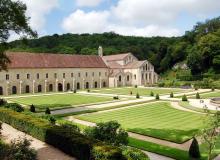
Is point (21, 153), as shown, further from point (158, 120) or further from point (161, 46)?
point (161, 46)

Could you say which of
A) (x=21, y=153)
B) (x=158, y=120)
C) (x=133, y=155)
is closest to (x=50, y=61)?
(x=158, y=120)

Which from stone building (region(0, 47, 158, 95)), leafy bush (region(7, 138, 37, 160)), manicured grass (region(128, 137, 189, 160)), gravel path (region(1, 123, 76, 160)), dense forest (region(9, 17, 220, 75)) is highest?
dense forest (region(9, 17, 220, 75))

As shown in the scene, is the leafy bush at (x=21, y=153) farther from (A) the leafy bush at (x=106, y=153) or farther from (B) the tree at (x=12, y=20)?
(B) the tree at (x=12, y=20)

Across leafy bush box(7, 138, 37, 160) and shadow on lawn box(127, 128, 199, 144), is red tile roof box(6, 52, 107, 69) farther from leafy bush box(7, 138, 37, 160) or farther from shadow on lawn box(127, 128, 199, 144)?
leafy bush box(7, 138, 37, 160)

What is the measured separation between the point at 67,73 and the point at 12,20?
44.1 metres

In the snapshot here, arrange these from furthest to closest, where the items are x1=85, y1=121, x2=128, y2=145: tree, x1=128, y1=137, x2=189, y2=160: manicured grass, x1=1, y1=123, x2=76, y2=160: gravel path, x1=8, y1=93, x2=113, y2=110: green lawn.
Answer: x1=8, y1=93, x2=113, y2=110: green lawn
x1=128, y1=137, x2=189, y2=160: manicured grass
x1=85, y1=121, x2=128, y2=145: tree
x1=1, y1=123, x2=76, y2=160: gravel path

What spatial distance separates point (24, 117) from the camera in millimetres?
19578

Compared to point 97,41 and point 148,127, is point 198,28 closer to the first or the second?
point 97,41

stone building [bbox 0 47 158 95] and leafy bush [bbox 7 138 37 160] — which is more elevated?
stone building [bbox 0 47 158 95]

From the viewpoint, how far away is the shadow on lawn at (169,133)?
711 inches

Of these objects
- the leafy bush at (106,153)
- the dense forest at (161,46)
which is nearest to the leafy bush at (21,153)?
the leafy bush at (106,153)

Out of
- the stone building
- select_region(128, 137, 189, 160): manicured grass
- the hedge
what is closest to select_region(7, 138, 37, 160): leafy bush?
the hedge

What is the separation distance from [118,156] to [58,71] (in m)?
54.8

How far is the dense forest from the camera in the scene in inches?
3093
